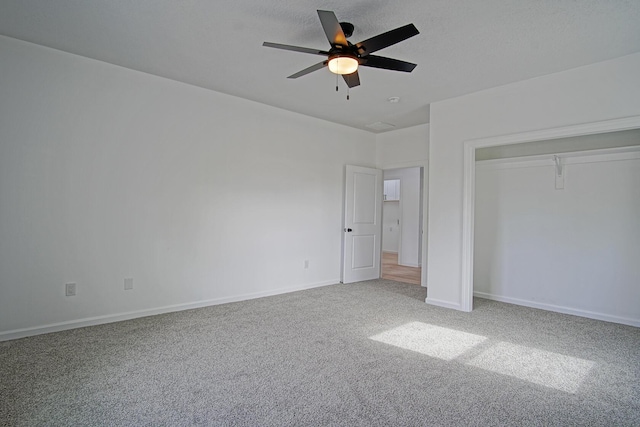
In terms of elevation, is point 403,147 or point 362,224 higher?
point 403,147

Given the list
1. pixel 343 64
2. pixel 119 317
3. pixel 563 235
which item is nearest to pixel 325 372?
pixel 343 64

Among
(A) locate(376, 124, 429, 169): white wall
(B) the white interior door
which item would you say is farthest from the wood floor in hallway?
(A) locate(376, 124, 429, 169): white wall

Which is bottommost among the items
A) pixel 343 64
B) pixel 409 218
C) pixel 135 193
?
pixel 409 218

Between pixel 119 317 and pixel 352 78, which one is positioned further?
pixel 119 317

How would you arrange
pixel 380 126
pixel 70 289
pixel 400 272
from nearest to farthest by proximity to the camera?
pixel 70 289, pixel 380 126, pixel 400 272

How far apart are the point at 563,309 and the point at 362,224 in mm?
3000

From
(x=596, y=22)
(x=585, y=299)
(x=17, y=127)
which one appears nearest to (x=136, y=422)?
(x=17, y=127)

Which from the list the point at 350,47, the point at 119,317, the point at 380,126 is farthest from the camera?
the point at 380,126

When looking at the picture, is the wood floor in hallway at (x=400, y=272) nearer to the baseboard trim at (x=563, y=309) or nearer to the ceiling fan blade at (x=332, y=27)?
the baseboard trim at (x=563, y=309)

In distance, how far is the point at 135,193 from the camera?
3703mm

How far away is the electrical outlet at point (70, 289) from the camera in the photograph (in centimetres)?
332

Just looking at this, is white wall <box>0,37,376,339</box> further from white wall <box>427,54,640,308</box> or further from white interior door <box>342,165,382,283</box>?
white wall <box>427,54,640,308</box>

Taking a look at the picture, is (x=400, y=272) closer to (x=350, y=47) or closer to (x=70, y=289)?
(x=350, y=47)

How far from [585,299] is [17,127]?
6204 mm
